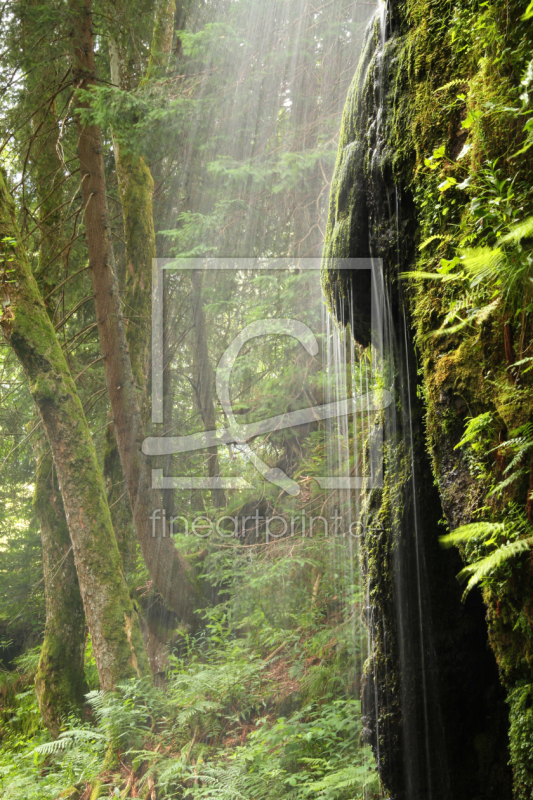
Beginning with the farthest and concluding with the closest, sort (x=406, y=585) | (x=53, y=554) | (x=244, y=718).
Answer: (x=53, y=554) → (x=244, y=718) → (x=406, y=585)

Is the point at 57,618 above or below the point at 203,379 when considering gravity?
below

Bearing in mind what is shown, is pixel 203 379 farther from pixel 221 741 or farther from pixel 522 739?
pixel 522 739

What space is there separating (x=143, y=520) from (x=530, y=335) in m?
7.49

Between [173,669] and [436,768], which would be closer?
[436,768]

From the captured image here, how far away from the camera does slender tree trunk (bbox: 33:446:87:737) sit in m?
8.50

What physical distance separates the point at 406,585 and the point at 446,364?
1520 mm

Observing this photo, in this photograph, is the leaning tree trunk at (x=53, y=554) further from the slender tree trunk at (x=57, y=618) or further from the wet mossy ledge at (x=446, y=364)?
the wet mossy ledge at (x=446, y=364)

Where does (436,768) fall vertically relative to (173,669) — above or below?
above

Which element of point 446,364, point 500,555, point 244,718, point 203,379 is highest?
point 203,379

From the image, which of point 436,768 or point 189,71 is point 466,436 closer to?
point 436,768

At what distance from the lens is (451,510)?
2.12 m

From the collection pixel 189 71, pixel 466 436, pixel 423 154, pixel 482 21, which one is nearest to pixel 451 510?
pixel 466 436

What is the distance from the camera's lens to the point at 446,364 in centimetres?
216

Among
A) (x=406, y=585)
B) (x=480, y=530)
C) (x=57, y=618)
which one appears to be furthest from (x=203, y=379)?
(x=480, y=530)
